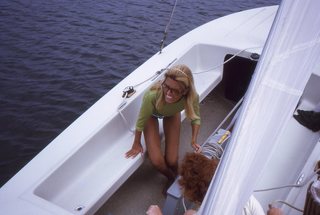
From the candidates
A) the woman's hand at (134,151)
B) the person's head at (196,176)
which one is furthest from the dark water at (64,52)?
the person's head at (196,176)

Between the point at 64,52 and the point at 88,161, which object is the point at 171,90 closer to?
the point at 88,161

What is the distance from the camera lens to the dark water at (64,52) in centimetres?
434

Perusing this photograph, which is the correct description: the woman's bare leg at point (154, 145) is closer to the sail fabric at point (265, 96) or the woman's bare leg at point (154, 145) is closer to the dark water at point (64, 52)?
the sail fabric at point (265, 96)

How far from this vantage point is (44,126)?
4.34 m

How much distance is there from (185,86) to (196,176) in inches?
32.6

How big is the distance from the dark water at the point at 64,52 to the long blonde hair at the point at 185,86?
2.32 metres

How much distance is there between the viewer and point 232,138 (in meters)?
0.90

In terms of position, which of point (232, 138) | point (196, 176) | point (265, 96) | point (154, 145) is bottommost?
point (154, 145)

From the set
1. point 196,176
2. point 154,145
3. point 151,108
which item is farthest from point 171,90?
point 196,176

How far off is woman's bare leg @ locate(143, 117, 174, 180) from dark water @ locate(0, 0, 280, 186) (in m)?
2.05

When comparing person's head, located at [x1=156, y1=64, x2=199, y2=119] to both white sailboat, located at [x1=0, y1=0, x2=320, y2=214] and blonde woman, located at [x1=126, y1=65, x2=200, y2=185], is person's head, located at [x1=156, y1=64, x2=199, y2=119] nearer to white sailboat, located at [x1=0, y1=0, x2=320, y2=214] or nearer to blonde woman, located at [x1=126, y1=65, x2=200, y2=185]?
blonde woman, located at [x1=126, y1=65, x2=200, y2=185]

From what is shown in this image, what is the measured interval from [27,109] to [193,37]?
2520 millimetres

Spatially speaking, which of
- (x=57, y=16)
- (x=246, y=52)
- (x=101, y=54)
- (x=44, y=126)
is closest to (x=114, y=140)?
(x=246, y=52)

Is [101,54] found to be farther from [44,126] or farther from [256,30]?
[256,30]
